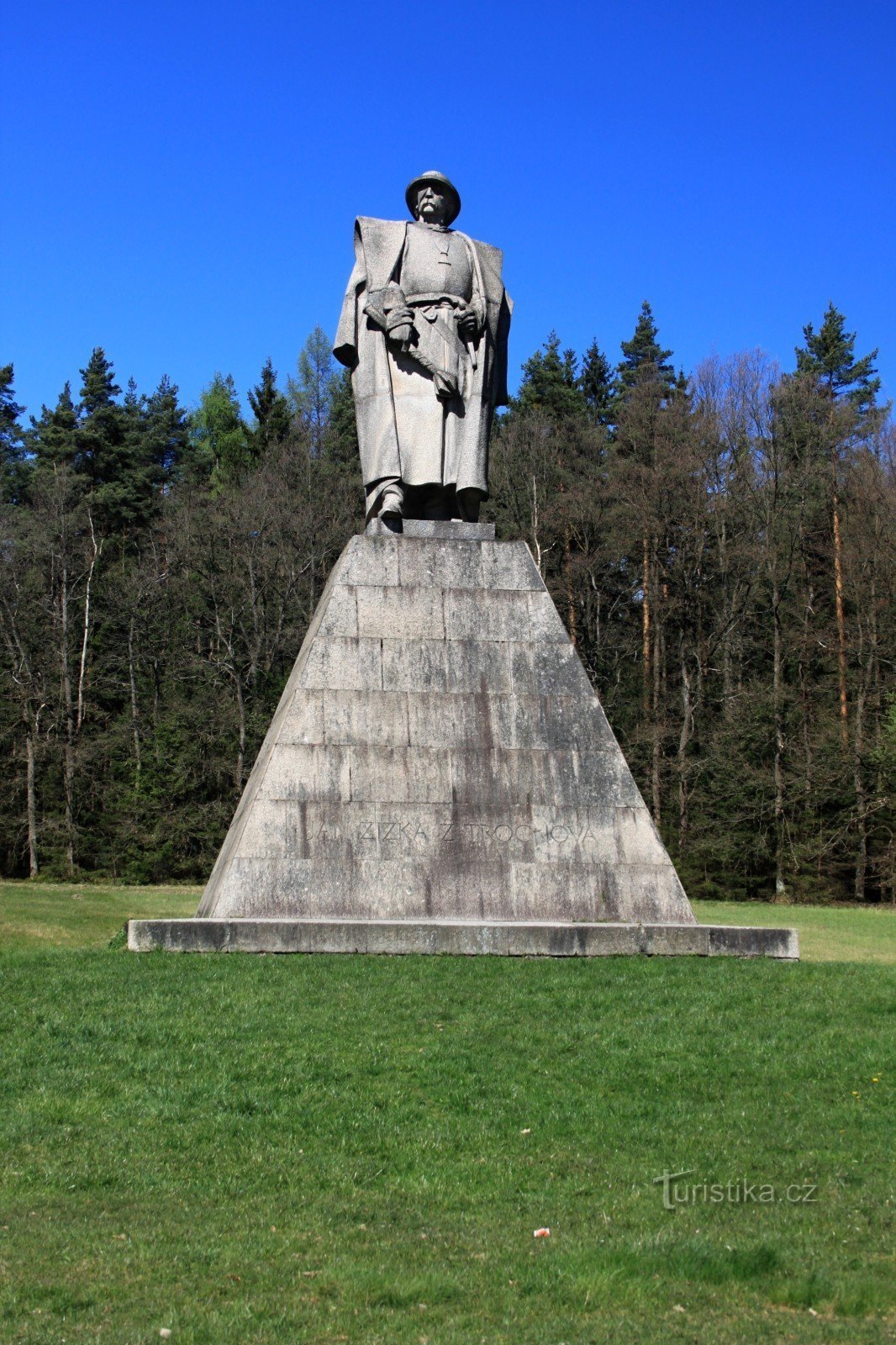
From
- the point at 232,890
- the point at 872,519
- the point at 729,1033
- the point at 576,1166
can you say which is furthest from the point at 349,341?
the point at 872,519

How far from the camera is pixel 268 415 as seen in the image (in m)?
45.6

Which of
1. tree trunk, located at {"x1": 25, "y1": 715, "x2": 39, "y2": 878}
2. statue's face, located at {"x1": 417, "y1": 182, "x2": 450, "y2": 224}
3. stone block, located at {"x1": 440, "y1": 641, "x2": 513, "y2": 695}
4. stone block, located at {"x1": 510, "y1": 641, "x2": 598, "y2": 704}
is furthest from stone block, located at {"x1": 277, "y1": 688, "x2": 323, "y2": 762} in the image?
tree trunk, located at {"x1": 25, "y1": 715, "x2": 39, "y2": 878}

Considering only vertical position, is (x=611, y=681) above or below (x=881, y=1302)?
above

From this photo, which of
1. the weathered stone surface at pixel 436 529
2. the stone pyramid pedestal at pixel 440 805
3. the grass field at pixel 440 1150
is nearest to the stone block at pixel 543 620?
the stone pyramid pedestal at pixel 440 805

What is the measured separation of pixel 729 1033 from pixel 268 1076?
2.49m

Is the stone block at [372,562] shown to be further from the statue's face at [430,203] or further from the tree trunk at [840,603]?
the tree trunk at [840,603]

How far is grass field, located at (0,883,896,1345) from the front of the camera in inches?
161

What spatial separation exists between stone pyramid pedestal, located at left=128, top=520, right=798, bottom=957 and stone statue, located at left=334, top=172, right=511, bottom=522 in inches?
36.4

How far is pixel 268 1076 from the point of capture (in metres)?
6.46

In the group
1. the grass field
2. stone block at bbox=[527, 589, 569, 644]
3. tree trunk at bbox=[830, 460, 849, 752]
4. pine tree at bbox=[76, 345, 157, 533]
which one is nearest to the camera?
the grass field

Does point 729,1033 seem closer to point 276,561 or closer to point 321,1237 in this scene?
point 321,1237

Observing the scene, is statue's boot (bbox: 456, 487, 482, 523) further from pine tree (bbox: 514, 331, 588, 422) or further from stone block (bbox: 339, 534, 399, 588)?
pine tree (bbox: 514, 331, 588, 422)

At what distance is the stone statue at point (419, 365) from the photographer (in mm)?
11305

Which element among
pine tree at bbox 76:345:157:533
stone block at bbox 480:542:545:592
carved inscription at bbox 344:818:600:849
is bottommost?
carved inscription at bbox 344:818:600:849
